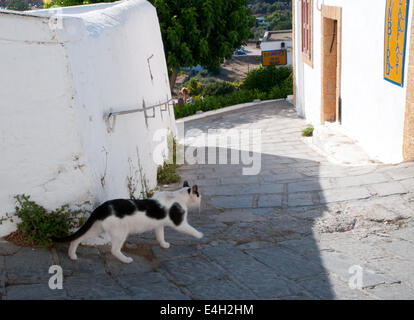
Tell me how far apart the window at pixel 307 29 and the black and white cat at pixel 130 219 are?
9.01 m

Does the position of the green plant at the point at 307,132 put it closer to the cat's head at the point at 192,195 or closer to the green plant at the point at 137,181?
the green plant at the point at 137,181

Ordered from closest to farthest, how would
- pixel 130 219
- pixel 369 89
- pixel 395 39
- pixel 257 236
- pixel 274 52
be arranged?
pixel 130 219 < pixel 257 236 < pixel 395 39 < pixel 369 89 < pixel 274 52

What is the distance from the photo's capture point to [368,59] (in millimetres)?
7734

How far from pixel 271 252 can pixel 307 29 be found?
960 cm

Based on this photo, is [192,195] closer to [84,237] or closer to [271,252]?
[271,252]

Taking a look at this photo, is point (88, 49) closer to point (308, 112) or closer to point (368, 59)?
point (368, 59)

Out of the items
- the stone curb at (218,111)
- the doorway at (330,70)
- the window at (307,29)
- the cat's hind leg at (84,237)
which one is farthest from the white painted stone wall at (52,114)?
the stone curb at (218,111)

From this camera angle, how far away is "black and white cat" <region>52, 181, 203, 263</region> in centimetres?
362

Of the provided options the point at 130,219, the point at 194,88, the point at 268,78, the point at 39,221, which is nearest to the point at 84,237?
the point at 130,219

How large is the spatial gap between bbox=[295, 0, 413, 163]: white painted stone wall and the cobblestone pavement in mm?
818

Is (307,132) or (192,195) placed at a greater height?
(192,195)

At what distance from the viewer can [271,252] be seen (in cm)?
401

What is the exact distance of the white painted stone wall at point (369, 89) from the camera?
6.66 meters

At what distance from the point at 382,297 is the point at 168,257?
1664 mm
